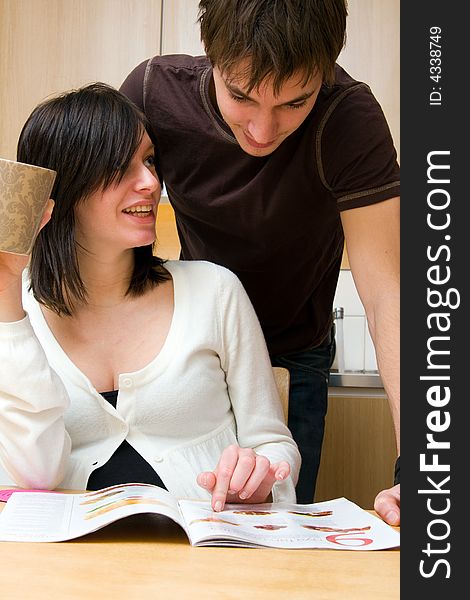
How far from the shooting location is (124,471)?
1.23 meters

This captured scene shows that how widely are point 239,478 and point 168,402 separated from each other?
0.34 metres

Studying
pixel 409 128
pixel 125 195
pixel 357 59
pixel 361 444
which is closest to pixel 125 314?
pixel 125 195

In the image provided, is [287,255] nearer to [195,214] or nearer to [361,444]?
[195,214]

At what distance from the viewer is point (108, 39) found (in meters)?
2.80

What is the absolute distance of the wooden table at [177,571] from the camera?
65 cm

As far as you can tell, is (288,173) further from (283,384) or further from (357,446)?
(357,446)

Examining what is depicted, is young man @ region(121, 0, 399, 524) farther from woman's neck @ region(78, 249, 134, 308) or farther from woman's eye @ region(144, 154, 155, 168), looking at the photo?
woman's neck @ region(78, 249, 134, 308)

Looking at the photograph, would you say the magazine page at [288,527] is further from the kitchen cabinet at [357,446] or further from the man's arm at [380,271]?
the kitchen cabinet at [357,446]

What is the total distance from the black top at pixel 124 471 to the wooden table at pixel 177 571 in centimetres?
40

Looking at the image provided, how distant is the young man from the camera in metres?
1.11

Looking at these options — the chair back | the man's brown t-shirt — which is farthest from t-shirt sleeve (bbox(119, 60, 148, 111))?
the chair back

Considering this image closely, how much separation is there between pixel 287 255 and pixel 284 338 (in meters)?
0.21

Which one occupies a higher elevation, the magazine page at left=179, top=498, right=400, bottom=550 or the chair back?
the chair back

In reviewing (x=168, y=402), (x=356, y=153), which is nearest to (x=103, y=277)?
(x=168, y=402)
